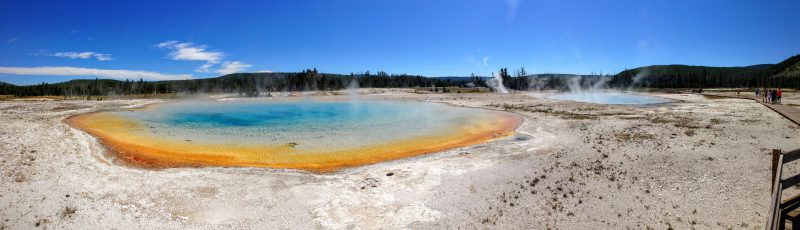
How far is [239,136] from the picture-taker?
2350 cm

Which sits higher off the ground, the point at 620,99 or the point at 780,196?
the point at 620,99

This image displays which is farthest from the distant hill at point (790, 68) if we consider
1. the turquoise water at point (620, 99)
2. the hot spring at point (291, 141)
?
the hot spring at point (291, 141)

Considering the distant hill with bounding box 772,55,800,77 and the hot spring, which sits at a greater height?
the distant hill with bounding box 772,55,800,77

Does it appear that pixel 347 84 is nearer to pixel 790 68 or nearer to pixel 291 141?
pixel 291 141

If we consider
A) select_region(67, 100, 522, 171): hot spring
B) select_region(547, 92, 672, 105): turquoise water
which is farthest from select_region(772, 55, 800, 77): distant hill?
select_region(67, 100, 522, 171): hot spring

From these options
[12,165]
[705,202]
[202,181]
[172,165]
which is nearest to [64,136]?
[12,165]

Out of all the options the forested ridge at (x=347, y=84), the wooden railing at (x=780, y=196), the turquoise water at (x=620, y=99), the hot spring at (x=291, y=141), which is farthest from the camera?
the forested ridge at (x=347, y=84)

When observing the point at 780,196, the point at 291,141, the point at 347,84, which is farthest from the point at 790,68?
the point at 780,196

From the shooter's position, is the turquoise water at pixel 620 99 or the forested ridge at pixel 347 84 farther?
the forested ridge at pixel 347 84

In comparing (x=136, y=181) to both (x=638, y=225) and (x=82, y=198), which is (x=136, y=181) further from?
(x=638, y=225)

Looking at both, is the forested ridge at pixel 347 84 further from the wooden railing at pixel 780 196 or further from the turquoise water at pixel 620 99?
the wooden railing at pixel 780 196

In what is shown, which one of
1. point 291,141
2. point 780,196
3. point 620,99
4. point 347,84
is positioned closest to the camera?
→ point 780,196

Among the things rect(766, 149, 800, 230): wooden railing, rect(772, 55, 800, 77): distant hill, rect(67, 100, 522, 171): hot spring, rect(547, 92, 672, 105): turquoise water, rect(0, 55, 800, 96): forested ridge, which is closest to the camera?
rect(766, 149, 800, 230): wooden railing

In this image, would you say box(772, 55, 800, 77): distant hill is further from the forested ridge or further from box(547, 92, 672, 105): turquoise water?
box(547, 92, 672, 105): turquoise water
